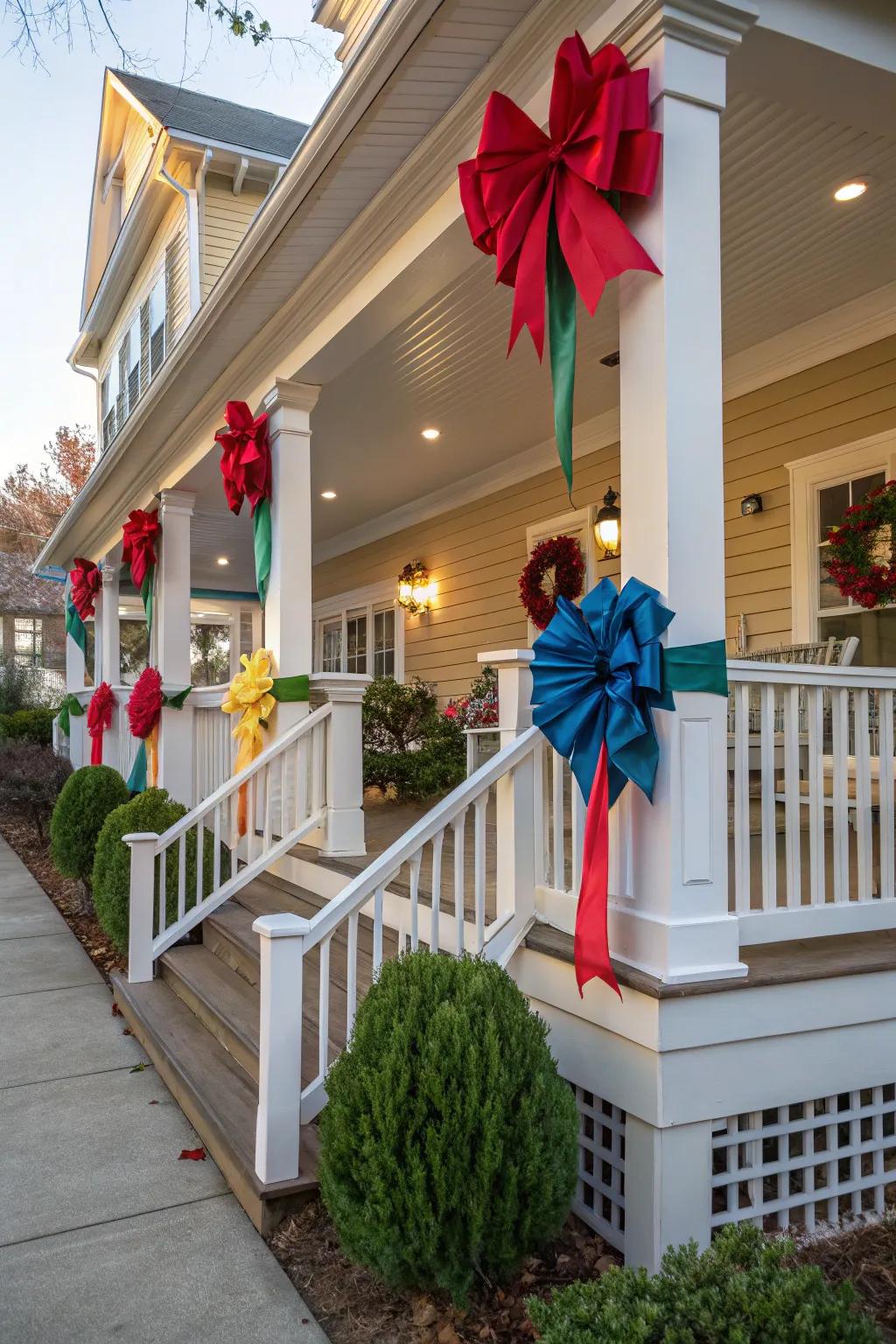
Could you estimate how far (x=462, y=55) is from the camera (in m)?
3.21

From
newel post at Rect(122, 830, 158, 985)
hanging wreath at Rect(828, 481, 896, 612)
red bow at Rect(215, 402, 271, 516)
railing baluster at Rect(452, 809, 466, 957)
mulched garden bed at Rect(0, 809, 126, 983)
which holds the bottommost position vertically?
mulched garden bed at Rect(0, 809, 126, 983)

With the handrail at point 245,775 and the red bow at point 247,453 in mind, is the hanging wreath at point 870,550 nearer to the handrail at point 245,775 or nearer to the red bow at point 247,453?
the handrail at point 245,775

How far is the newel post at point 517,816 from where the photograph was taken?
299cm

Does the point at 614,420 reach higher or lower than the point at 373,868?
higher

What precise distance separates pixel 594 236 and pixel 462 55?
1246mm

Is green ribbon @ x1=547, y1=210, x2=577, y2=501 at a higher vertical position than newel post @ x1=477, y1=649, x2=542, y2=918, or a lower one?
higher

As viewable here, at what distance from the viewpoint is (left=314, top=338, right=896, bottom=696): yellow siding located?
5.13 metres

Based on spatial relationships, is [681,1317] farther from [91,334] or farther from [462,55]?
[91,334]

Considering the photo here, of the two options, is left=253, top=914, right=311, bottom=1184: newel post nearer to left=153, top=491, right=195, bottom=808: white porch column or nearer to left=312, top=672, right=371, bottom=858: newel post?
left=312, top=672, right=371, bottom=858: newel post

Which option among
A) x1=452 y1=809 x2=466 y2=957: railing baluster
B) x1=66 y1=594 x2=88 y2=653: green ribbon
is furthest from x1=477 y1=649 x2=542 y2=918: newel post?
x1=66 y1=594 x2=88 y2=653: green ribbon

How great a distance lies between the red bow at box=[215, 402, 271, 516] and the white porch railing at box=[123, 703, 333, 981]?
1354mm

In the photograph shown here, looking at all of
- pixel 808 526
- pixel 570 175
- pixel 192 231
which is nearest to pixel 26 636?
pixel 192 231

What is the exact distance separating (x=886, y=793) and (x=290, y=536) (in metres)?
3.35

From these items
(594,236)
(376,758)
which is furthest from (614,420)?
(594,236)
